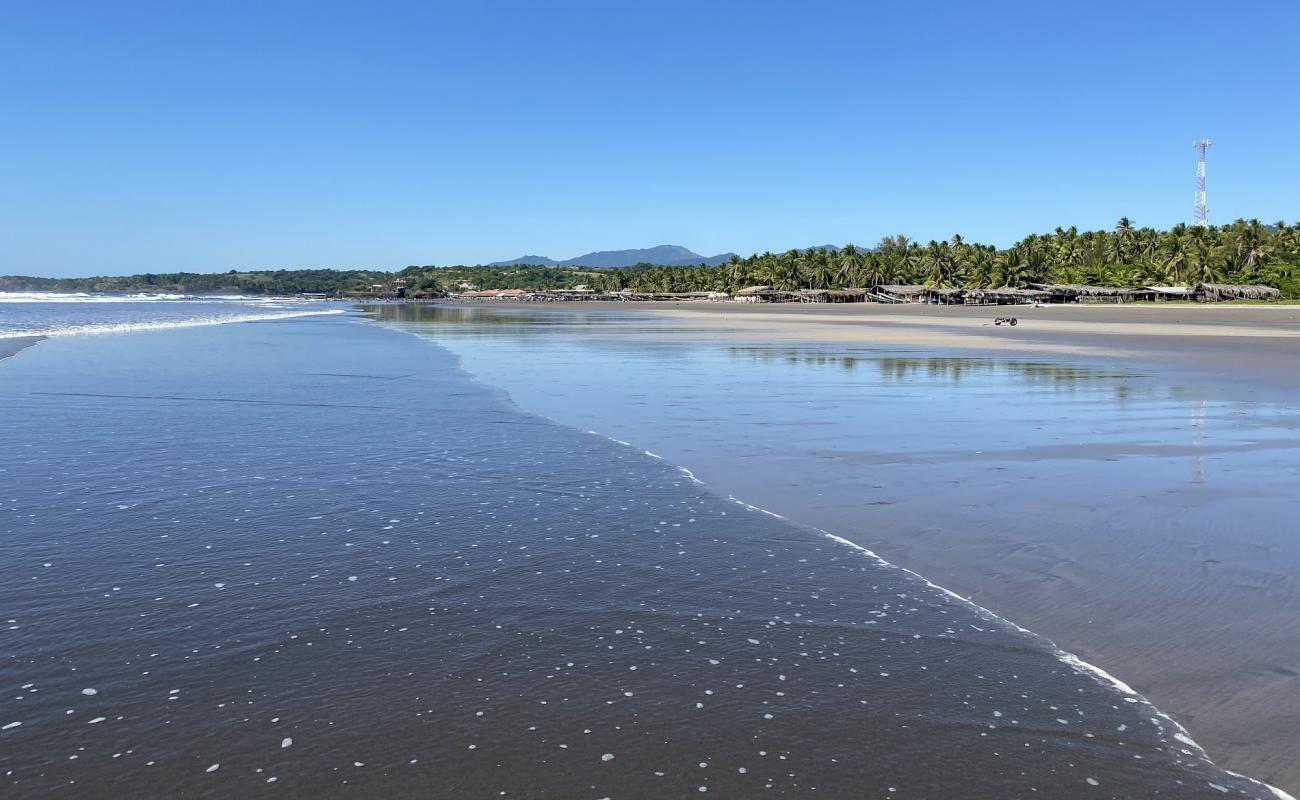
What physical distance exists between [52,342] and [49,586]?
41034mm

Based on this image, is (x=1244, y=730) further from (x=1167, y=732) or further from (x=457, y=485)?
(x=457, y=485)

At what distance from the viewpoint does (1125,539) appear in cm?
839

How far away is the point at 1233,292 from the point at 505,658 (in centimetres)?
12163

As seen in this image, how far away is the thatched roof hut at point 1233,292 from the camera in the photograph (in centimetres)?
10144

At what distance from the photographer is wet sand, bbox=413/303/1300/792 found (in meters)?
5.32

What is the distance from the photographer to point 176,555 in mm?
7852

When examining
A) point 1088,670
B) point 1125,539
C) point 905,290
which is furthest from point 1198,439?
point 905,290

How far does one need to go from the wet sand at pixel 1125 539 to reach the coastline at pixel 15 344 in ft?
101

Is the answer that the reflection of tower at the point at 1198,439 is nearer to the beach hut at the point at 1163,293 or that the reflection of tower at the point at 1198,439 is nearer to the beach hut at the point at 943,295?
the beach hut at the point at 1163,293

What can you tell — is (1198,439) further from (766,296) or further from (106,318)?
(766,296)

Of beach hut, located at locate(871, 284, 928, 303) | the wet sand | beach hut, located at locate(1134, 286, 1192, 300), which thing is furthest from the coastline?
beach hut, located at locate(871, 284, 928, 303)

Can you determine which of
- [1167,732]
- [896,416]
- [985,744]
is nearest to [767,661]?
[985,744]

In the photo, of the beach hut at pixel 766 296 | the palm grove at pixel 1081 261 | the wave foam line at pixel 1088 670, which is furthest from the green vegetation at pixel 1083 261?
the wave foam line at pixel 1088 670

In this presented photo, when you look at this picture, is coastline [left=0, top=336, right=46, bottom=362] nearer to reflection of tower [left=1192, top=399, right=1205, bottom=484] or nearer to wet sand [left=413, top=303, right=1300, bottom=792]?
wet sand [left=413, top=303, right=1300, bottom=792]
